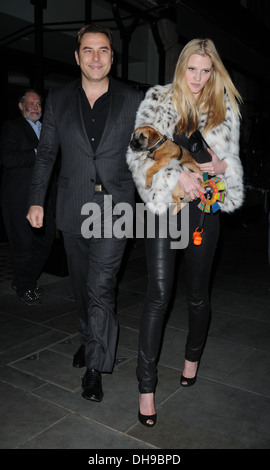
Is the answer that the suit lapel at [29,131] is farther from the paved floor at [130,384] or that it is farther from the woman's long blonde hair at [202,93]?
the woman's long blonde hair at [202,93]

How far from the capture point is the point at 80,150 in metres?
2.79

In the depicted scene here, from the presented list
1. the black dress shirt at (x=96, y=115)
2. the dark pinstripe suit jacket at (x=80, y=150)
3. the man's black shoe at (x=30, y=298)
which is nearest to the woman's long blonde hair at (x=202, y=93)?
the dark pinstripe suit jacket at (x=80, y=150)

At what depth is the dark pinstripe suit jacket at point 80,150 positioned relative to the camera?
278cm

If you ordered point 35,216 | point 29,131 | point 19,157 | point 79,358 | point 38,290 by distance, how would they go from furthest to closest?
point 38,290
point 29,131
point 19,157
point 79,358
point 35,216

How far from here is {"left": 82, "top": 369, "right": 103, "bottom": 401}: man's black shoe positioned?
2.74 metres

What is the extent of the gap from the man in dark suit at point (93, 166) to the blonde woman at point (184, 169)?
0.25 metres

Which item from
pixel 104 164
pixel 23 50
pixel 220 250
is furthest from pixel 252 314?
pixel 23 50

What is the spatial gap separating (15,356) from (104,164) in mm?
1677

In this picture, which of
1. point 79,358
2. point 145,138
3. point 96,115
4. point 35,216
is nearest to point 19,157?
point 35,216

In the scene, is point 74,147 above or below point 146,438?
above

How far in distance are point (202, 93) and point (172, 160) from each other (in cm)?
46

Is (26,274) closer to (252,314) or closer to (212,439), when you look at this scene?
(252,314)

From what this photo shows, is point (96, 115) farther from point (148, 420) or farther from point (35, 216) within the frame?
point (148, 420)

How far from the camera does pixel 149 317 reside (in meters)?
2.52
